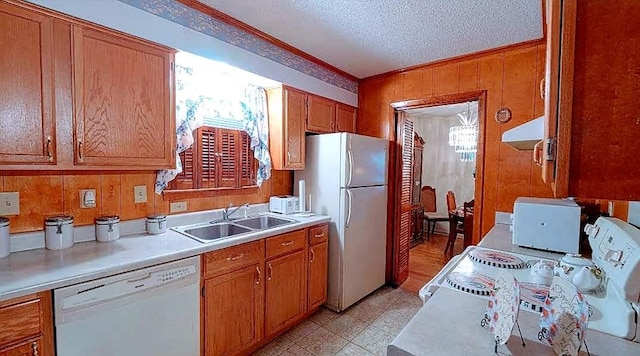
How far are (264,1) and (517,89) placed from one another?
2175 millimetres

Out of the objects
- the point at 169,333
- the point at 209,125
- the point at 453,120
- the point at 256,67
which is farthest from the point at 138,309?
the point at 453,120

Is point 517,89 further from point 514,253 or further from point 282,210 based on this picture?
point 282,210

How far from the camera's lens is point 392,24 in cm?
210

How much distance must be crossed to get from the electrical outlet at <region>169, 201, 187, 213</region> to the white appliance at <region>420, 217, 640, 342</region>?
1798 millimetres

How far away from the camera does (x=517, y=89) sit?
2.50m

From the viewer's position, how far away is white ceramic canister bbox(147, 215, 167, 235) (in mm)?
1945

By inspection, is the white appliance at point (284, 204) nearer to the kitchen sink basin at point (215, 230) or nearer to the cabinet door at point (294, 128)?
the cabinet door at point (294, 128)

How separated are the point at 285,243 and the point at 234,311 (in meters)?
0.58

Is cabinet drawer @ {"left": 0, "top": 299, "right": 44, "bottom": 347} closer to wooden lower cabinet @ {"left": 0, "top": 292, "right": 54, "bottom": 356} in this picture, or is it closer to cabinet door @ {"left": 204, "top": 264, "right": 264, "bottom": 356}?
wooden lower cabinet @ {"left": 0, "top": 292, "right": 54, "bottom": 356}

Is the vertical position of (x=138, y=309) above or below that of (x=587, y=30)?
below

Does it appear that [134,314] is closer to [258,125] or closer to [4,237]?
[4,237]

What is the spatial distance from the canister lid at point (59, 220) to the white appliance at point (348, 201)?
5.98ft

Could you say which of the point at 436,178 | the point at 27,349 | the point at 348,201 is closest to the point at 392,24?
the point at 348,201

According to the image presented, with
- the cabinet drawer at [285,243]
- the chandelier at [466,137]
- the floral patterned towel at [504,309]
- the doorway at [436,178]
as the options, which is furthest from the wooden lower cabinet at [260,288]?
the doorway at [436,178]
